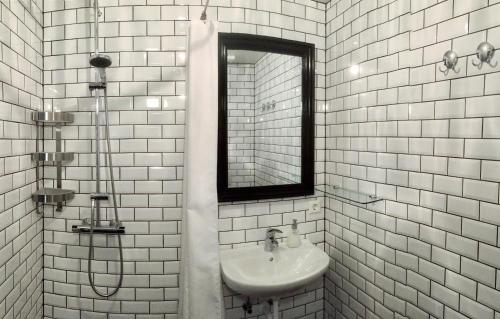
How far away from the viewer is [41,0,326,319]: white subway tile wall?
1.55 m

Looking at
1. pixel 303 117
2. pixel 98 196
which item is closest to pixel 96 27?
pixel 98 196

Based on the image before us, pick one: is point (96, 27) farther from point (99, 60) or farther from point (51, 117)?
point (51, 117)

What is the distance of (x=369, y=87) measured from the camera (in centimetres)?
151

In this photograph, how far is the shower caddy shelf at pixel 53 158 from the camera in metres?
1.43

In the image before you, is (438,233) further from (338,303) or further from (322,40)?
(322,40)

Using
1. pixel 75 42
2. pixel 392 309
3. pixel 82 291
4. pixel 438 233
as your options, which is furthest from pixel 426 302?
pixel 75 42

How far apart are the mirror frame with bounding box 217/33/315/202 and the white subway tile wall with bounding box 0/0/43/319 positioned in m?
1.04

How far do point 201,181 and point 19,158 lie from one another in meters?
0.95

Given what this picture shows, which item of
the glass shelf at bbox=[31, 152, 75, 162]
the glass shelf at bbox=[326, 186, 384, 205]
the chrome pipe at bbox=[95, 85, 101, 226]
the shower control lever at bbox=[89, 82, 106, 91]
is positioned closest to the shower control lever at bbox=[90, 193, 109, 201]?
the chrome pipe at bbox=[95, 85, 101, 226]

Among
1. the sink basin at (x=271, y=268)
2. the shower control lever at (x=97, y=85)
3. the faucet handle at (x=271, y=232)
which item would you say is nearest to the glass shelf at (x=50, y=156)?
the shower control lever at (x=97, y=85)

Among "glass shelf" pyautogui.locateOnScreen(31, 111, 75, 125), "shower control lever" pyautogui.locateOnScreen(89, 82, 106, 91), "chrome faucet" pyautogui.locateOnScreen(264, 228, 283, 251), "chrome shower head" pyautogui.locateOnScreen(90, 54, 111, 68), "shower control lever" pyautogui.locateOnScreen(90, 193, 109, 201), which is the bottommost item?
"chrome faucet" pyautogui.locateOnScreen(264, 228, 283, 251)

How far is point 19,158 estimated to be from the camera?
1.36 m

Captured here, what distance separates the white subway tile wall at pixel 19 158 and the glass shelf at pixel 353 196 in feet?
5.81

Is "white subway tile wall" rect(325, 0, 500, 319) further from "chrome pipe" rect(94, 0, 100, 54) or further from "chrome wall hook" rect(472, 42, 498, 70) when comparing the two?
"chrome pipe" rect(94, 0, 100, 54)
